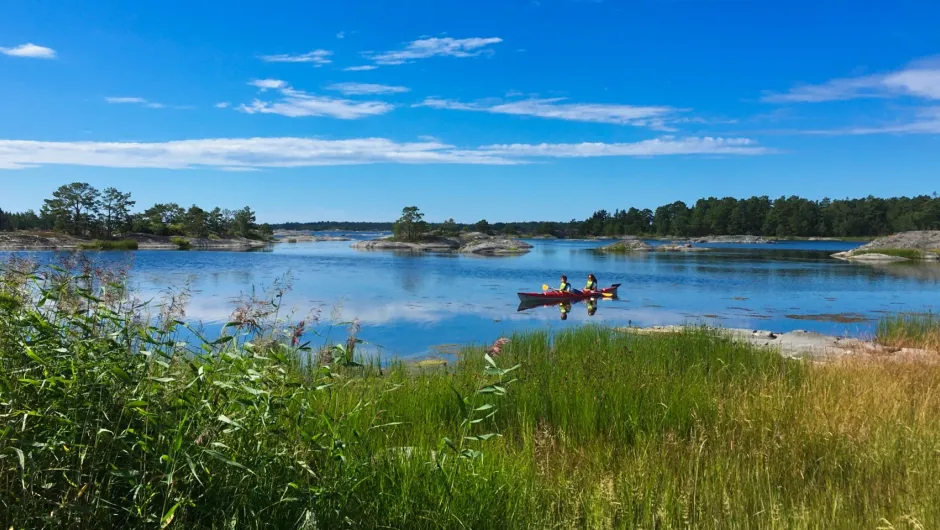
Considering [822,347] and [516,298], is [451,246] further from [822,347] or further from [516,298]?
[822,347]

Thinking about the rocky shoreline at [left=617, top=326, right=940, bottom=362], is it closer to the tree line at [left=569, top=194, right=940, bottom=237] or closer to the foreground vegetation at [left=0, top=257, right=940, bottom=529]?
the foreground vegetation at [left=0, top=257, right=940, bottom=529]

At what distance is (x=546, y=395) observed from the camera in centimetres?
714

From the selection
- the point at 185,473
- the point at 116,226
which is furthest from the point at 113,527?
the point at 116,226

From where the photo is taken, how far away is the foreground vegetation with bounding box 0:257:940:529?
287 cm

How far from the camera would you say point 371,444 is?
432cm

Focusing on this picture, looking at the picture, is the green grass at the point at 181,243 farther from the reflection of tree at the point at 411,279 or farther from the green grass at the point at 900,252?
the green grass at the point at 900,252

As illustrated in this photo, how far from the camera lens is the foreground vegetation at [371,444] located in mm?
2869

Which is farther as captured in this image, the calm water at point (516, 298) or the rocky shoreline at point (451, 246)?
the rocky shoreline at point (451, 246)

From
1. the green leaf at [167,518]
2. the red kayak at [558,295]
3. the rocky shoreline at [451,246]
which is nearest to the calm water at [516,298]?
the red kayak at [558,295]

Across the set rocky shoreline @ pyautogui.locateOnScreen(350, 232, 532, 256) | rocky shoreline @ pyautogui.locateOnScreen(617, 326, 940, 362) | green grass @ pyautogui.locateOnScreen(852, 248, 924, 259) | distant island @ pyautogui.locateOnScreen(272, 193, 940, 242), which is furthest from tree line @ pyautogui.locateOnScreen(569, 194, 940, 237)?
rocky shoreline @ pyautogui.locateOnScreen(617, 326, 940, 362)

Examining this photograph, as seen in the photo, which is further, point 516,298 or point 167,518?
point 516,298

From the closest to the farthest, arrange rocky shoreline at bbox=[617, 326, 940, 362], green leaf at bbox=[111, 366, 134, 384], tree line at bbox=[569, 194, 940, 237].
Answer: green leaf at bbox=[111, 366, 134, 384] → rocky shoreline at bbox=[617, 326, 940, 362] → tree line at bbox=[569, 194, 940, 237]

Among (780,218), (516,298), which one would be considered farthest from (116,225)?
(780,218)

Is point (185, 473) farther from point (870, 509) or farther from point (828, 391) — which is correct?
point (828, 391)
